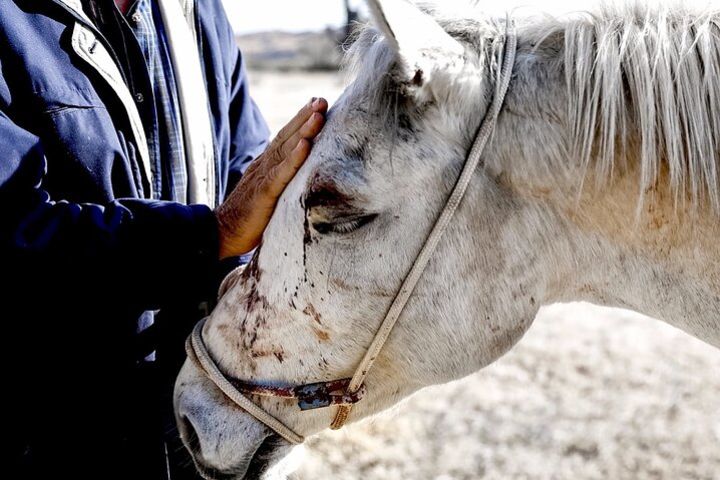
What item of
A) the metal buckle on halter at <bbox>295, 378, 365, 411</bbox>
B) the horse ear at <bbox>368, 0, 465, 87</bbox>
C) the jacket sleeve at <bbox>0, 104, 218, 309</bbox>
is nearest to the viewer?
the horse ear at <bbox>368, 0, 465, 87</bbox>

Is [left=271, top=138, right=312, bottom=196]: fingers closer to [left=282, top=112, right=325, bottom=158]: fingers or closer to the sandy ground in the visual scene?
[left=282, top=112, right=325, bottom=158]: fingers

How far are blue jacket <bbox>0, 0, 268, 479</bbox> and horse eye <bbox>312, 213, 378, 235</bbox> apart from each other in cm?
37

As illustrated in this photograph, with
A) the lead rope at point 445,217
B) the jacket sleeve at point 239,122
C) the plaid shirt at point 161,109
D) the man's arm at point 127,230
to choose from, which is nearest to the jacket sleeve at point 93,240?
the man's arm at point 127,230

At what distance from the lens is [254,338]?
5.97ft

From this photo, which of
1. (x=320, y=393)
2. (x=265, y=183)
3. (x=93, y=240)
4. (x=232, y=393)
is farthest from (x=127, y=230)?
(x=320, y=393)

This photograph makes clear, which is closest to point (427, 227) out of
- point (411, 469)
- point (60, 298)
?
point (60, 298)

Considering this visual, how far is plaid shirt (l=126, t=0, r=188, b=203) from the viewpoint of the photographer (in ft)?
6.81

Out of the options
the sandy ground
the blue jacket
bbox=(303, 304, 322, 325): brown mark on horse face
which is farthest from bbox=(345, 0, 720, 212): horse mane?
the sandy ground

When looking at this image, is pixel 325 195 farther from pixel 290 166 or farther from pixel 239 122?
pixel 239 122

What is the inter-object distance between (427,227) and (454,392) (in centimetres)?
273

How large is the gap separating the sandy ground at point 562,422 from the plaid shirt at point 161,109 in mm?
1590

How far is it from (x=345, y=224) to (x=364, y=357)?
350mm

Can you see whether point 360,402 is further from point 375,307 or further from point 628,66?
point 628,66

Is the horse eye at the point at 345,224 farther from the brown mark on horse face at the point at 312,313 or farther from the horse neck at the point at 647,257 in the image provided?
the horse neck at the point at 647,257
